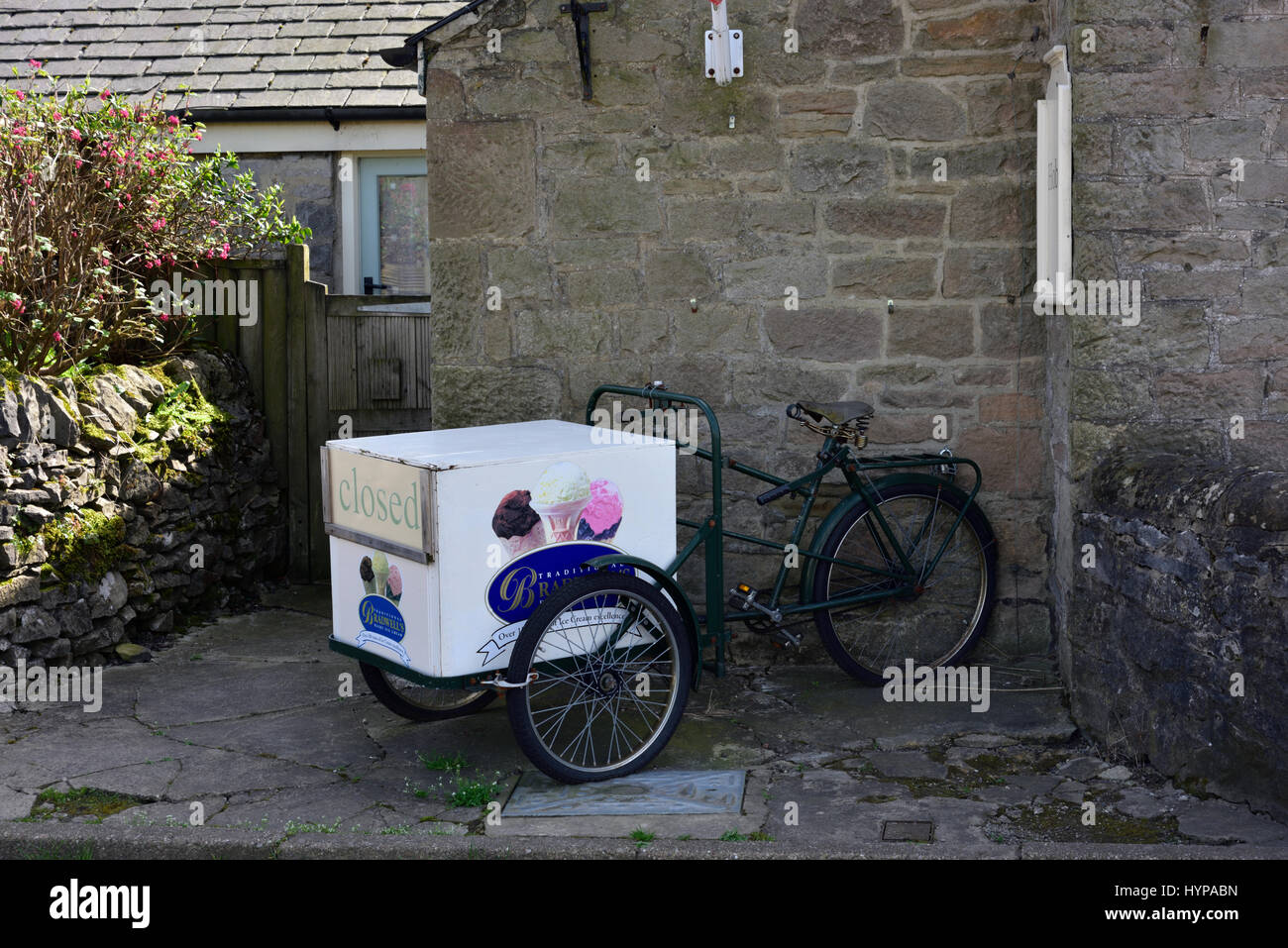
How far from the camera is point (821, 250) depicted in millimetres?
6102

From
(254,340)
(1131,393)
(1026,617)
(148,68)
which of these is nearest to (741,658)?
(1026,617)

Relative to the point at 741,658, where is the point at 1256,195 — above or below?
above

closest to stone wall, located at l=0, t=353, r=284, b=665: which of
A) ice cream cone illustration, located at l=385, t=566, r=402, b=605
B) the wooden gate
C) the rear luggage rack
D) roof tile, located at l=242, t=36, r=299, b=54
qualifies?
the wooden gate

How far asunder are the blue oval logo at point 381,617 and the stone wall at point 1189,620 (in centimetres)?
261

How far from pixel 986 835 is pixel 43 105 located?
19.4ft

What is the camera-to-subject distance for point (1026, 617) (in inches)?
244

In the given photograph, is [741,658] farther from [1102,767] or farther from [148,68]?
[148,68]

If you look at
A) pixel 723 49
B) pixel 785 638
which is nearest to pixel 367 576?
pixel 785 638

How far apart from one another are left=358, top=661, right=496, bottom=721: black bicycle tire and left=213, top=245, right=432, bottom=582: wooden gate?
112 inches

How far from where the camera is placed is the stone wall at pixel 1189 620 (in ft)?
13.7

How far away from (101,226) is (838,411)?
12.7ft

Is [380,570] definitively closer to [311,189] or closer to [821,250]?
[821,250]

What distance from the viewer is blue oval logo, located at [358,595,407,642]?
4781 millimetres
